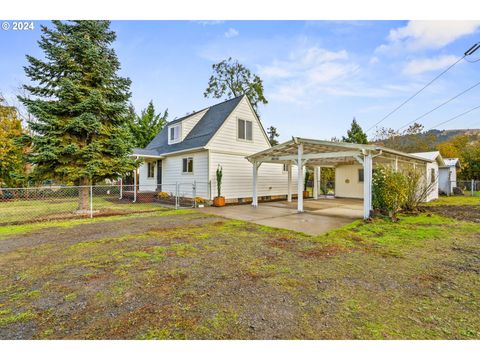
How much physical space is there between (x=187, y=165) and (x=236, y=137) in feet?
11.0

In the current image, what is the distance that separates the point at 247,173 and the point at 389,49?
8815mm

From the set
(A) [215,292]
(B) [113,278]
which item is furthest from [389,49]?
(B) [113,278]

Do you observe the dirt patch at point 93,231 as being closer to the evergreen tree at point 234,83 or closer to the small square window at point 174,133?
the small square window at point 174,133

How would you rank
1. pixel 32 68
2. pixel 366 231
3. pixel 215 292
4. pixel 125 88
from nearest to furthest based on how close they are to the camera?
pixel 215 292 → pixel 366 231 → pixel 32 68 → pixel 125 88

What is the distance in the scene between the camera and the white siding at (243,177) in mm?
12805

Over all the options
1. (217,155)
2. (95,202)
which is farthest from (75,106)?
(95,202)

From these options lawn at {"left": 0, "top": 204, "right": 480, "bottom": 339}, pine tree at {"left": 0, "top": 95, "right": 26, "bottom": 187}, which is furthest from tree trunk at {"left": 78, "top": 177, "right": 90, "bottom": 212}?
pine tree at {"left": 0, "top": 95, "right": 26, "bottom": 187}

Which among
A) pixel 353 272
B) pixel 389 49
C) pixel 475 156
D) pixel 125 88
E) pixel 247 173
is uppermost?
pixel 389 49

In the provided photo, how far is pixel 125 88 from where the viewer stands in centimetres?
1030

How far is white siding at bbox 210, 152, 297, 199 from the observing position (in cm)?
1280

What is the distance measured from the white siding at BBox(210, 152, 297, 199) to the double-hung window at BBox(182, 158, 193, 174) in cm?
182

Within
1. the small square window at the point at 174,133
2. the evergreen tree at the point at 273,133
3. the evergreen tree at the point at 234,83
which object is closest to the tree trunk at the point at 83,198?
the small square window at the point at 174,133

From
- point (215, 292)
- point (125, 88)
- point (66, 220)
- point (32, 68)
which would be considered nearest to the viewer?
point (215, 292)
